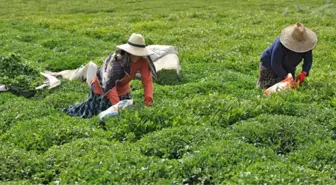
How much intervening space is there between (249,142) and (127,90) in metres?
3.30

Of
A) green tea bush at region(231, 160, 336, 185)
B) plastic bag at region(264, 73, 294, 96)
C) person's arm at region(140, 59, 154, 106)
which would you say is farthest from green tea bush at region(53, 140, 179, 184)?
plastic bag at region(264, 73, 294, 96)

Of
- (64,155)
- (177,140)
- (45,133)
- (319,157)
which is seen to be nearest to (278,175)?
(319,157)

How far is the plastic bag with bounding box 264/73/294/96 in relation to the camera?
462 inches

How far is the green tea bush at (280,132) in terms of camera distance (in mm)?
9094

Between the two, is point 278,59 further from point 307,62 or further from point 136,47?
point 136,47

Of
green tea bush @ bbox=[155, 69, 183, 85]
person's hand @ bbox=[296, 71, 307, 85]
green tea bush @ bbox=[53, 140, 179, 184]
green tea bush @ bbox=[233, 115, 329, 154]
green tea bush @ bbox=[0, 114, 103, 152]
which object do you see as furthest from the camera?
green tea bush @ bbox=[155, 69, 183, 85]

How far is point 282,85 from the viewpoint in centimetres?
1184

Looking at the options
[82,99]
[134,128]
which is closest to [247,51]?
[82,99]

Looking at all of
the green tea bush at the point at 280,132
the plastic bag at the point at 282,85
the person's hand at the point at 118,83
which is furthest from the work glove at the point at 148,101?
the plastic bag at the point at 282,85

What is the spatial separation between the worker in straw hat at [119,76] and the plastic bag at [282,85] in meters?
2.95

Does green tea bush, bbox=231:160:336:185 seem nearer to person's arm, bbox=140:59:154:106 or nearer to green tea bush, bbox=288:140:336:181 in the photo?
green tea bush, bbox=288:140:336:181

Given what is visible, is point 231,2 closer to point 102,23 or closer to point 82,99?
point 102,23

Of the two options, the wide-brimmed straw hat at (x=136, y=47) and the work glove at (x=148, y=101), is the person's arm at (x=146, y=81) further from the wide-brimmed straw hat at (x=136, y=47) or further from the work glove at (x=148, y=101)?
the wide-brimmed straw hat at (x=136, y=47)

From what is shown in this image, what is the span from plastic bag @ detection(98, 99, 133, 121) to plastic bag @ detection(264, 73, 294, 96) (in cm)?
351
